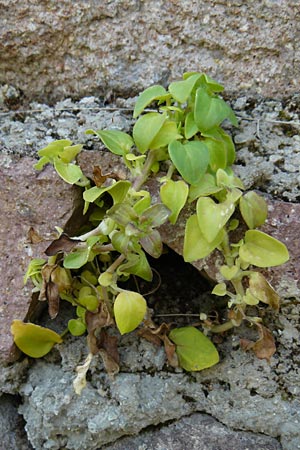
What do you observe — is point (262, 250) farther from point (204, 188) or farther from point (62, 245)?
point (62, 245)

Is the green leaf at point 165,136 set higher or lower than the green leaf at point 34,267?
higher

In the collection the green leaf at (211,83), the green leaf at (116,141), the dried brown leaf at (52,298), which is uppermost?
the green leaf at (211,83)

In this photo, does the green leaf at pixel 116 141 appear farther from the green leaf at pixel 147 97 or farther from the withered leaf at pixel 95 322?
the withered leaf at pixel 95 322

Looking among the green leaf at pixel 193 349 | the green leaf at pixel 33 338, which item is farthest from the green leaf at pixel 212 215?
the green leaf at pixel 33 338

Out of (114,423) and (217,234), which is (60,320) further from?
(217,234)

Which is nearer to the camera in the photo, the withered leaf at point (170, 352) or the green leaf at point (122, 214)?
the green leaf at point (122, 214)


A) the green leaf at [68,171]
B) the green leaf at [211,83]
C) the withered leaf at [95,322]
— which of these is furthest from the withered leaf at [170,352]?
the green leaf at [211,83]

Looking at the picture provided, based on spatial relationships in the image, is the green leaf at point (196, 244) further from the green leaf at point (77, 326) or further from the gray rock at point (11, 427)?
the gray rock at point (11, 427)

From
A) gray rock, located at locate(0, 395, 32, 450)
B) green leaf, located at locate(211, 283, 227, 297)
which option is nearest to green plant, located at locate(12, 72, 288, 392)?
green leaf, located at locate(211, 283, 227, 297)
